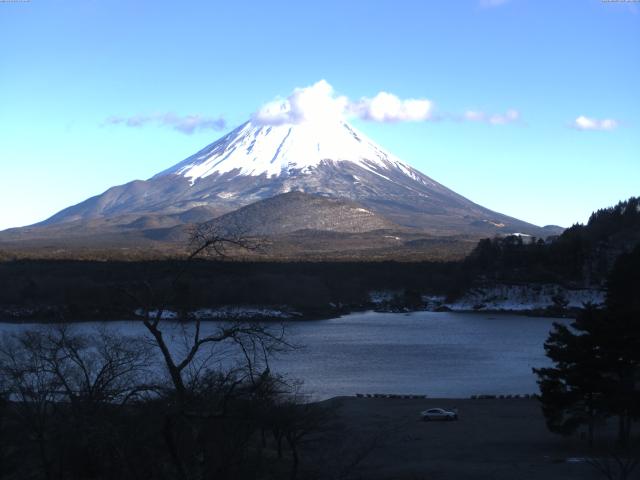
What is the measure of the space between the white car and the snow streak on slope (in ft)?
413

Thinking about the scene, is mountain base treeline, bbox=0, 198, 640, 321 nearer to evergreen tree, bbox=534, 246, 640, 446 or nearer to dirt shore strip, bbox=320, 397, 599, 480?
dirt shore strip, bbox=320, 397, 599, 480

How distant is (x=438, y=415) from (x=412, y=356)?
36.8ft

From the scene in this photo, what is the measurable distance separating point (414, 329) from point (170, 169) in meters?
130

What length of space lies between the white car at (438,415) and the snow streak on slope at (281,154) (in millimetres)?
Result: 125976

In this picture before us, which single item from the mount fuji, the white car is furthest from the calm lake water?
Answer: the mount fuji

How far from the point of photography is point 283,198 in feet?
378

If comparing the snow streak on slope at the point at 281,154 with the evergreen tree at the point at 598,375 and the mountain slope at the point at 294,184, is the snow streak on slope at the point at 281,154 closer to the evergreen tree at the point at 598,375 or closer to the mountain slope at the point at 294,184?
the mountain slope at the point at 294,184

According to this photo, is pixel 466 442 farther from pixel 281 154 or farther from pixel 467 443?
pixel 281 154

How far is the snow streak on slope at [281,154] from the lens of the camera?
146000mm

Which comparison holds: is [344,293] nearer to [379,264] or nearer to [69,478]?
[379,264]

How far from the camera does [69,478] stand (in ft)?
24.0

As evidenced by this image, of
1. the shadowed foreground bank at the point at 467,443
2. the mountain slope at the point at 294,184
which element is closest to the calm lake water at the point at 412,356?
the shadowed foreground bank at the point at 467,443

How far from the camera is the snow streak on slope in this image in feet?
479

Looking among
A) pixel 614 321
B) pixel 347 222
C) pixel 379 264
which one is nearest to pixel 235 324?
pixel 614 321
